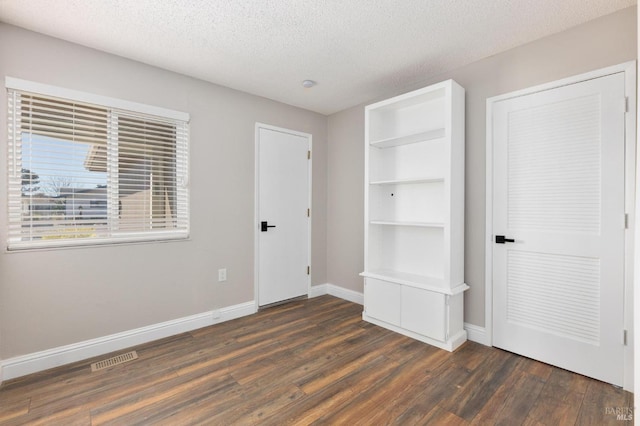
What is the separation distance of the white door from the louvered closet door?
2209 mm

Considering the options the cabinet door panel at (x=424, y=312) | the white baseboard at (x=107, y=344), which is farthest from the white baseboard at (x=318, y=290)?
the cabinet door panel at (x=424, y=312)

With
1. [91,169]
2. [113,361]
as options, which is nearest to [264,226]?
[91,169]

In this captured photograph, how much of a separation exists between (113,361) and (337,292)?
2.53 meters

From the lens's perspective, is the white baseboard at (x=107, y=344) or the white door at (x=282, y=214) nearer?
the white baseboard at (x=107, y=344)

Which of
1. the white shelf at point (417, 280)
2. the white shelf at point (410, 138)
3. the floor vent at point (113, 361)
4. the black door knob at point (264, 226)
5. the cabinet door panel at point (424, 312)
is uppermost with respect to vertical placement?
the white shelf at point (410, 138)

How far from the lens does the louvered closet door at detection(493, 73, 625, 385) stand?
2.02m

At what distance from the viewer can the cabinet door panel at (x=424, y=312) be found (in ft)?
8.39

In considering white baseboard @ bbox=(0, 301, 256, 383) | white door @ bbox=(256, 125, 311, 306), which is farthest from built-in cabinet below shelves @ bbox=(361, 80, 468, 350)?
white baseboard @ bbox=(0, 301, 256, 383)

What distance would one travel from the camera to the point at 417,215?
3137mm

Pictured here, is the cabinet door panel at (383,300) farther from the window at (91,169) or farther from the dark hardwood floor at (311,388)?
the window at (91,169)

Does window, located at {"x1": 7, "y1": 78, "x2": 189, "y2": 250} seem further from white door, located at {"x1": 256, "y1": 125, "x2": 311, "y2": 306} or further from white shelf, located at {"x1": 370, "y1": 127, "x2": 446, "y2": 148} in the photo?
white shelf, located at {"x1": 370, "y1": 127, "x2": 446, "y2": 148}

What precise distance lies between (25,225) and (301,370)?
2307 mm

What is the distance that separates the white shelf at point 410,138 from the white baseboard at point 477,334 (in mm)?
1815

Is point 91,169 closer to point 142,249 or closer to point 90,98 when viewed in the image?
point 90,98
